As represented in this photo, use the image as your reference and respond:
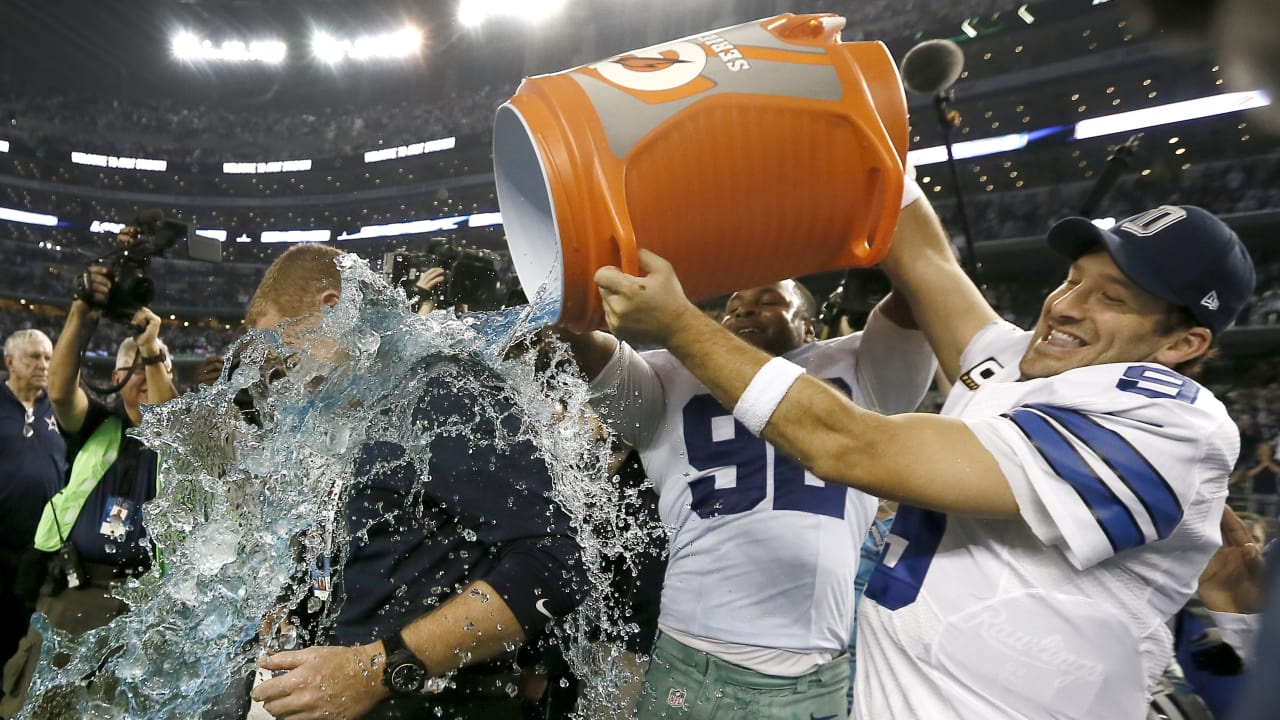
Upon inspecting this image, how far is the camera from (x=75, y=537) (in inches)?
121

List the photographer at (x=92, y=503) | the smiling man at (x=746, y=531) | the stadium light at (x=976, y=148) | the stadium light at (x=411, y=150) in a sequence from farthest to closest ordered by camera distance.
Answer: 1. the stadium light at (x=411, y=150)
2. the stadium light at (x=976, y=148)
3. the photographer at (x=92, y=503)
4. the smiling man at (x=746, y=531)

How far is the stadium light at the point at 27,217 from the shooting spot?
2316cm

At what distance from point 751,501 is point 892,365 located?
1.62ft

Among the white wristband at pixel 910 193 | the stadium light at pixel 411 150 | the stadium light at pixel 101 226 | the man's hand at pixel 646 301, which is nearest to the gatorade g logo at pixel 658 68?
the man's hand at pixel 646 301

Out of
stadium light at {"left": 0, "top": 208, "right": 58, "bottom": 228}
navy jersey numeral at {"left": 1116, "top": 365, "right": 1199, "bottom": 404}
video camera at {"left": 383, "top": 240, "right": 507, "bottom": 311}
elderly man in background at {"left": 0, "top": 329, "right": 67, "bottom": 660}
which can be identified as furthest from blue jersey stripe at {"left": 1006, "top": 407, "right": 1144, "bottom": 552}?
stadium light at {"left": 0, "top": 208, "right": 58, "bottom": 228}

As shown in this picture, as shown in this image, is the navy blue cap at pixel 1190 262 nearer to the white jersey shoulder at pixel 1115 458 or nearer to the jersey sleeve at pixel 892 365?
the white jersey shoulder at pixel 1115 458

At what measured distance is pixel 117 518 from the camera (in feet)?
10.1

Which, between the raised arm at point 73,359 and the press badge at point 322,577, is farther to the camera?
the raised arm at point 73,359

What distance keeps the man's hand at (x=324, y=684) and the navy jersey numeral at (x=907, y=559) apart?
0.84 meters

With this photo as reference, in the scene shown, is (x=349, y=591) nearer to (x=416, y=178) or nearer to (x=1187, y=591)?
(x=1187, y=591)

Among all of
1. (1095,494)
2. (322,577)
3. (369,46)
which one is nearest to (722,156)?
(1095,494)

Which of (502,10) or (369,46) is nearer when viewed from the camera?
(502,10)

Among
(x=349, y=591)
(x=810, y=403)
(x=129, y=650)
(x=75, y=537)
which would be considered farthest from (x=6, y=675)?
(x=810, y=403)

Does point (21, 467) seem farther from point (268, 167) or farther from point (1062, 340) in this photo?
point (268, 167)
